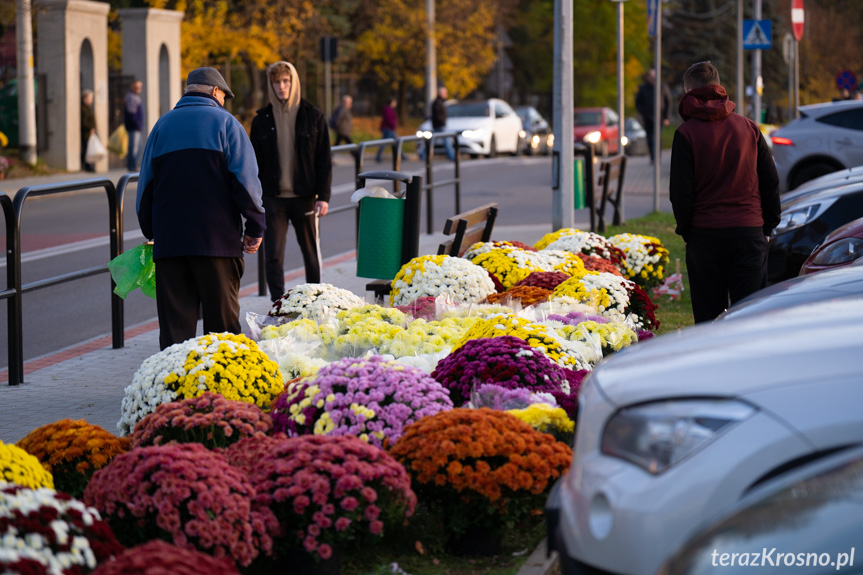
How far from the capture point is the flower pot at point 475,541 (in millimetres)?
3975

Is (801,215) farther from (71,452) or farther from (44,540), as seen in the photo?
(44,540)

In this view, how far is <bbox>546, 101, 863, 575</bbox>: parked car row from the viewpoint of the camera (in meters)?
2.48

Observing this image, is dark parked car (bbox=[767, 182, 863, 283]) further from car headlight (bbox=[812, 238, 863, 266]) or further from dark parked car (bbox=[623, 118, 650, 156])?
dark parked car (bbox=[623, 118, 650, 156])

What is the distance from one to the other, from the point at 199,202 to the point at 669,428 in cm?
371

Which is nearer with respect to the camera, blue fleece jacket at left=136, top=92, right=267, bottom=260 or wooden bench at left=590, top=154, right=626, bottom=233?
blue fleece jacket at left=136, top=92, right=267, bottom=260

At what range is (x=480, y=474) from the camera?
12.7 ft

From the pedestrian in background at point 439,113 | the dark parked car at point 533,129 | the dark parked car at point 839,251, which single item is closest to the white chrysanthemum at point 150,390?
the dark parked car at point 839,251

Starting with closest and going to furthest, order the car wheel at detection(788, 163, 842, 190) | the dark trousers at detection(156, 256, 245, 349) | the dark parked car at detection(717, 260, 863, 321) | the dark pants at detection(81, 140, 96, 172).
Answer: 1. the dark parked car at detection(717, 260, 863, 321)
2. the dark trousers at detection(156, 256, 245, 349)
3. the car wheel at detection(788, 163, 842, 190)
4. the dark pants at detection(81, 140, 96, 172)

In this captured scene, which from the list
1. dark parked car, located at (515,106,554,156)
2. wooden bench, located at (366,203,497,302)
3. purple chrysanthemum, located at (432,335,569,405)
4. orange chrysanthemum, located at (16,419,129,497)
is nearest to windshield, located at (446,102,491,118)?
dark parked car, located at (515,106,554,156)

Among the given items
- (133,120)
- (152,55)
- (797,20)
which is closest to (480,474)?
(797,20)

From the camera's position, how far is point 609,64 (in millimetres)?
59219

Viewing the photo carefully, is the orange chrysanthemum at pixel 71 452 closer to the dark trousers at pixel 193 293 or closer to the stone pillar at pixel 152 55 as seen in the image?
the dark trousers at pixel 193 293

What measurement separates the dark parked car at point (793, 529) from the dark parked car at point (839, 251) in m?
4.50

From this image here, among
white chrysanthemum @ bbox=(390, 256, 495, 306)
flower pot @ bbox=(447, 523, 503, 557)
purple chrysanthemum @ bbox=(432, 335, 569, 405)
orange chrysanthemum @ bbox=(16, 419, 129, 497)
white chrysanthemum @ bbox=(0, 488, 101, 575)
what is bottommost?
flower pot @ bbox=(447, 523, 503, 557)
